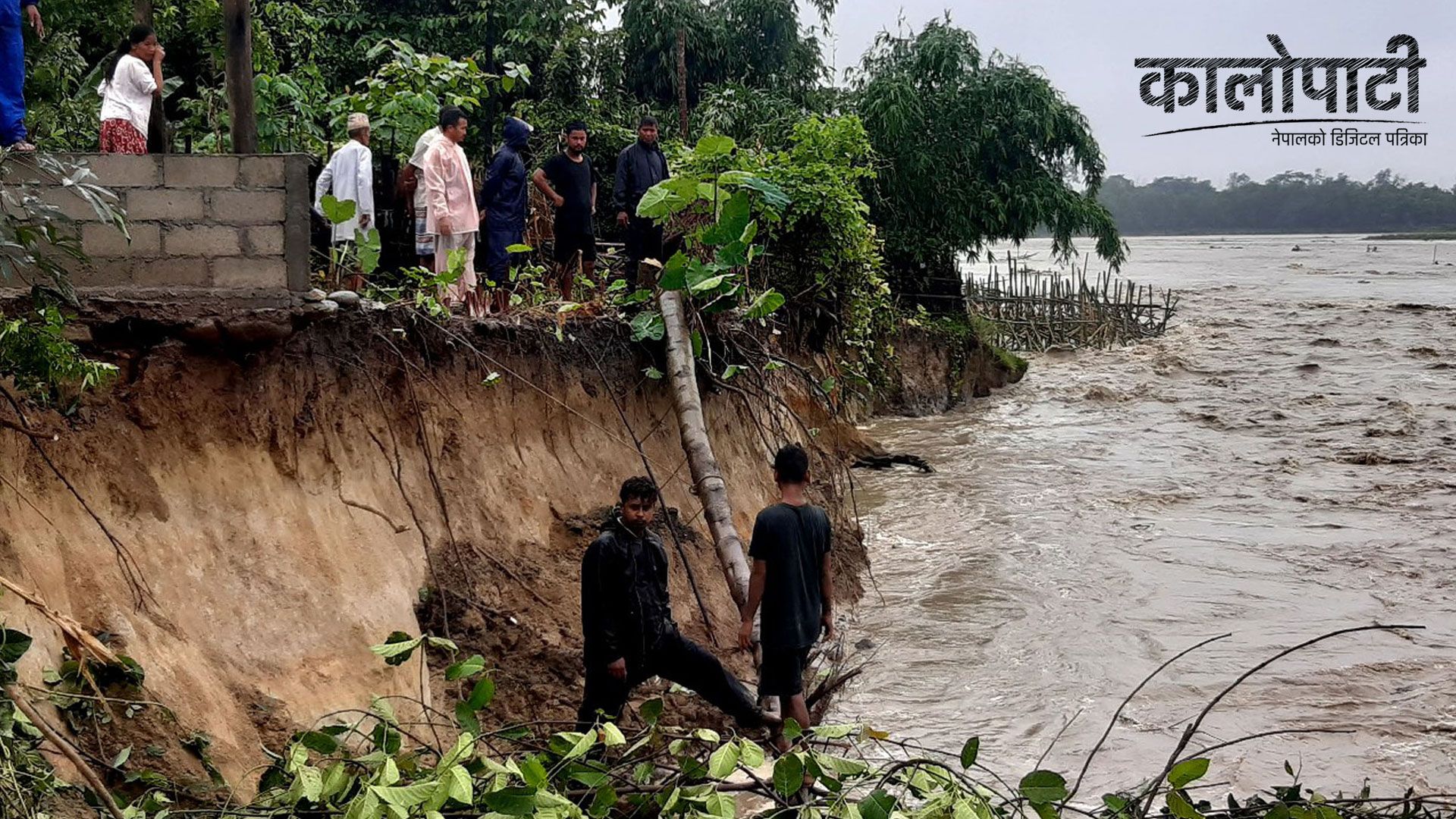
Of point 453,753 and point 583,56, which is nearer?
point 453,753

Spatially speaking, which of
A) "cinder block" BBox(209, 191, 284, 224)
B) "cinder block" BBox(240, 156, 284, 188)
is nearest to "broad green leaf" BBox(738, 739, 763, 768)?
"cinder block" BBox(209, 191, 284, 224)

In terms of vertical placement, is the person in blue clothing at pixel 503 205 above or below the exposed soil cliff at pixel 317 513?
above

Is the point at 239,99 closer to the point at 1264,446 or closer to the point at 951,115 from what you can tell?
the point at 1264,446

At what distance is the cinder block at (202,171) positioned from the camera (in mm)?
5805

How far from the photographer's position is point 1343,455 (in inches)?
672

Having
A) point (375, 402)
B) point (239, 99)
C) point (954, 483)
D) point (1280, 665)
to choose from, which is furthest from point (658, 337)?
point (954, 483)

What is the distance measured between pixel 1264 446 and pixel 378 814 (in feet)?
53.9

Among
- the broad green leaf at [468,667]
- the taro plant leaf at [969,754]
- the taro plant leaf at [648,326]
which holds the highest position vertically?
the taro plant leaf at [648,326]

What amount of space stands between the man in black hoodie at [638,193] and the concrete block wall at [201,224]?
3.71 meters

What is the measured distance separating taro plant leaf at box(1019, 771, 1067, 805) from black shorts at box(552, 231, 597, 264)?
19.8ft

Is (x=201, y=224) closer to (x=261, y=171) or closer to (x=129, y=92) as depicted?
(x=261, y=171)

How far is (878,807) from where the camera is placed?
402 cm

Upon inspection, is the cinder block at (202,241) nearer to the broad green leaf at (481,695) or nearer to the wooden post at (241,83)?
the wooden post at (241,83)

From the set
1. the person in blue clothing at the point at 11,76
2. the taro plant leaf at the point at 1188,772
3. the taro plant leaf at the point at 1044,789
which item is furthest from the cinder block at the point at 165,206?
the taro plant leaf at the point at 1188,772
